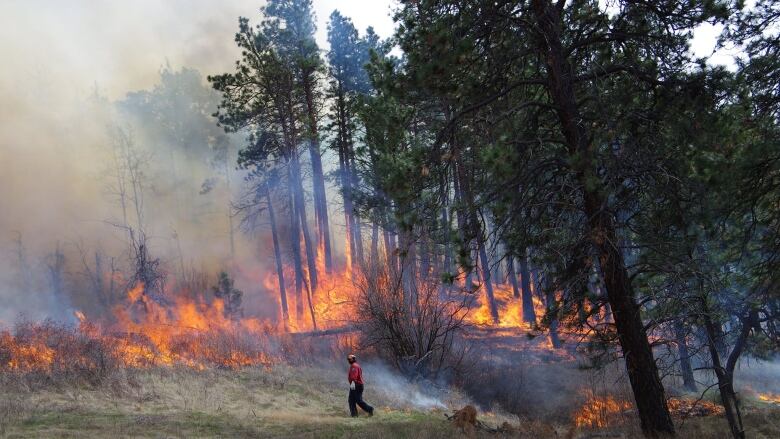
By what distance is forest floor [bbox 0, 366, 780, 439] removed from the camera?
9539mm

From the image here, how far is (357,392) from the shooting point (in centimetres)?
1230

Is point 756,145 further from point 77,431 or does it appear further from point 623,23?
point 77,431

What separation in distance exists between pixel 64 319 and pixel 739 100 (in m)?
30.0

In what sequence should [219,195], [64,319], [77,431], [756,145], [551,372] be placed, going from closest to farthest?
[756,145], [77,431], [551,372], [64,319], [219,195]

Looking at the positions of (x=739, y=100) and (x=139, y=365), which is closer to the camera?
(x=739, y=100)

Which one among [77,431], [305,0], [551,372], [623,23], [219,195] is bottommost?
[551,372]

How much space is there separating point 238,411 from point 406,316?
5.56m

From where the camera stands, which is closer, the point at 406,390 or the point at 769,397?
the point at 406,390

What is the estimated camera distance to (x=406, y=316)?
15.8 m

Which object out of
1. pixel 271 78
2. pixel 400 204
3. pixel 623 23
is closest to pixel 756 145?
pixel 623 23

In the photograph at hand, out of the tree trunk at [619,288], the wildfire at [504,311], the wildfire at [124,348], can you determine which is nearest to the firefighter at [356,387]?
the wildfire at [124,348]

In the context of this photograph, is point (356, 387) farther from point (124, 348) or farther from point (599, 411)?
point (124, 348)

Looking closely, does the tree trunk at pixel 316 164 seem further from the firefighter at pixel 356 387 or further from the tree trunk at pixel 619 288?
the tree trunk at pixel 619 288

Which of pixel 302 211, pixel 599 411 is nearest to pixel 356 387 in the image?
pixel 599 411
